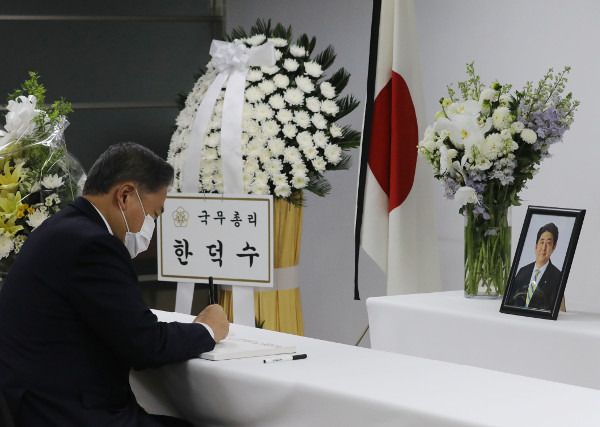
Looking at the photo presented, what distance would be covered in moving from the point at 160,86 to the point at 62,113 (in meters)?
2.22

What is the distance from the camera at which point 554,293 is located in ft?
8.27

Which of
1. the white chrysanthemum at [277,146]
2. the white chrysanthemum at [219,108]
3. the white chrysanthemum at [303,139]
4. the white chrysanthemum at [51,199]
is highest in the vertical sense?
the white chrysanthemum at [219,108]

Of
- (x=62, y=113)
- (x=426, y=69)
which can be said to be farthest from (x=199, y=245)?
(x=426, y=69)

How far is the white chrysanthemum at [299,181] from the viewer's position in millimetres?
3482

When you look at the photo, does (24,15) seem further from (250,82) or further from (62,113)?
(62,113)

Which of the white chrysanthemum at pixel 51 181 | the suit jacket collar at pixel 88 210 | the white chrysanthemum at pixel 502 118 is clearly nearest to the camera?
the suit jacket collar at pixel 88 210

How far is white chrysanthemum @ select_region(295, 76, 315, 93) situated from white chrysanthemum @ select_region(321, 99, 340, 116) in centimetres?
8

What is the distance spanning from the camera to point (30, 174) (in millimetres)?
2760

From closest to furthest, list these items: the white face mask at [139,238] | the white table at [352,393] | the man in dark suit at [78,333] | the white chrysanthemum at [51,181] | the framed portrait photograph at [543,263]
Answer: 1. the white table at [352,393]
2. the man in dark suit at [78,333]
3. the white face mask at [139,238]
4. the framed portrait photograph at [543,263]
5. the white chrysanthemum at [51,181]

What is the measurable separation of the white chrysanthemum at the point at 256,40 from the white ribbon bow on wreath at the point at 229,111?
53 mm

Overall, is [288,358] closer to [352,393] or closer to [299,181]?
[352,393]

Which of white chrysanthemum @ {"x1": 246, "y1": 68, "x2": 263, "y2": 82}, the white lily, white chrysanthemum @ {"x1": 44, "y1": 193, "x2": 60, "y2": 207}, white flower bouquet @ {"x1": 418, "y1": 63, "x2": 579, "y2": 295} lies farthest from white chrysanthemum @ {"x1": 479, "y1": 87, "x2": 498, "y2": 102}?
white chrysanthemum @ {"x1": 44, "y1": 193, "x2": 60, "y2": 207}

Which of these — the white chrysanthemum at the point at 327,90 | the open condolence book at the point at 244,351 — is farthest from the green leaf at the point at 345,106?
the open condolence book at the point at 244,351

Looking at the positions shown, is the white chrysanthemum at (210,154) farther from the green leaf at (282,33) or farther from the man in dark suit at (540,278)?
the man in dark suit at (540,278)
